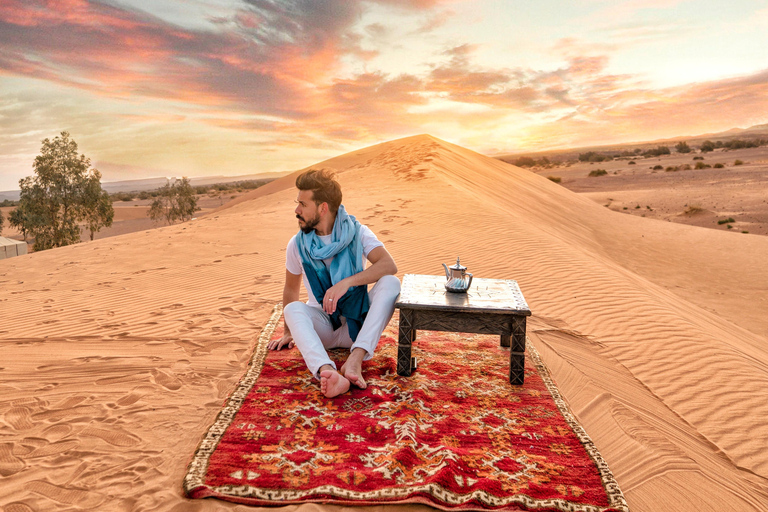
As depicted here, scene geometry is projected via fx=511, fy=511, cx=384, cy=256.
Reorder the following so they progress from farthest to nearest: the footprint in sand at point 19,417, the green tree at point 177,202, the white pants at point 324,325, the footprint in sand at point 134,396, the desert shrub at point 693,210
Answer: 1. the green tree at point 177,202
2. the desert shrub at point 693,210
3. the footprint in sand at point 134,396
4. the white pants at point 324,325
5. the footprint in sand at point 19,417

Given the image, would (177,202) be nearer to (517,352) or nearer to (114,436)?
(114,436)

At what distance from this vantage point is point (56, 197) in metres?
33.1

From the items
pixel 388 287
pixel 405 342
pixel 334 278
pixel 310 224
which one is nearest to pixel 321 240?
pixel 310 224

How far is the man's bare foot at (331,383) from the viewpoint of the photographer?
368cm

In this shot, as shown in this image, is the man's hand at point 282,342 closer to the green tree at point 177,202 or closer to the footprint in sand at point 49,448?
the footprint in sand at point 49,448

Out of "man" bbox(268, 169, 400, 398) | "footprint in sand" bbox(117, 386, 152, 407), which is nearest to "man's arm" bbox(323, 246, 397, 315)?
"man" bbox(268, 169, 400, 398)

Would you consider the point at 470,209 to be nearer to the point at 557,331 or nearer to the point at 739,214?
the point at 557,331

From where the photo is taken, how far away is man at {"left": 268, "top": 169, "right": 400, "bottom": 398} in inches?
155

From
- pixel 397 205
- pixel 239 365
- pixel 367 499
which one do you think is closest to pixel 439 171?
pixel 397 205

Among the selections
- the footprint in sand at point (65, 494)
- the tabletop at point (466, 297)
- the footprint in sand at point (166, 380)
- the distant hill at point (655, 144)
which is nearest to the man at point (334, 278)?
the tabletop at point (466, 297)

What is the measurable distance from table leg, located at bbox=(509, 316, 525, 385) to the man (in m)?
1.02

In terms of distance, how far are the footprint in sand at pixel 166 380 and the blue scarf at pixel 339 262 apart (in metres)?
1.39

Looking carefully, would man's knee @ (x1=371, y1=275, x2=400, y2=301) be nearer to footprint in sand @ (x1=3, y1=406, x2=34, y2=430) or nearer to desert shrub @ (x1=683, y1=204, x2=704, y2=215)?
footprint in sand @ (x1=3, y1=406, x2=34, y2=430)

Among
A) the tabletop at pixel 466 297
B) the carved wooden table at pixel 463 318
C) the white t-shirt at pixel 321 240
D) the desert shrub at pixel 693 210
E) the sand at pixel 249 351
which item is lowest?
the sand at pixel 249 351
